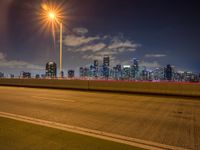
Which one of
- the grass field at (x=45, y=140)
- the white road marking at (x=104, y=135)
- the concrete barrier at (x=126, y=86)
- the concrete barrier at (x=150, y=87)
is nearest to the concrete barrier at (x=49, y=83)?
the concrete barrier at (x=126, y=86)

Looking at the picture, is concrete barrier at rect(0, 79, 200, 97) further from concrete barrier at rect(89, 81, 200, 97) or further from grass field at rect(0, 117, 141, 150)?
grass field at rect(0, 117, 141, 150)

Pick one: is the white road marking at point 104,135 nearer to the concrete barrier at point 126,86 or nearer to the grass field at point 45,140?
the grass field at point 45,140

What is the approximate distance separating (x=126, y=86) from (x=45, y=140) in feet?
43.8

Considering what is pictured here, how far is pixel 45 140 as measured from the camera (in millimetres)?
5164

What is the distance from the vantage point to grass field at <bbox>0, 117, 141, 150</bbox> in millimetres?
4723

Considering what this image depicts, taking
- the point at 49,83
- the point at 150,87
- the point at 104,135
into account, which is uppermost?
the point at 49,83

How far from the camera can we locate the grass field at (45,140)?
4.72 m

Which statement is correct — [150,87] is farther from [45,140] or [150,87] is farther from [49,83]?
[45,140]

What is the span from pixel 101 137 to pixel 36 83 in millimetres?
21212

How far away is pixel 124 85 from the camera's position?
18094 millimetres

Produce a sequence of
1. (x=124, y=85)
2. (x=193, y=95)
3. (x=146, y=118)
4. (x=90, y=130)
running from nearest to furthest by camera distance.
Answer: (x=90, y=130), (x=146, y=118), (x=193, y=95), (x=124, y=85)

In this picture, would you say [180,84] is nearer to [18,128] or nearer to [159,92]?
[159,92]

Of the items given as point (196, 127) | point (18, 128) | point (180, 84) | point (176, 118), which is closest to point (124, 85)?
point (180, 84)

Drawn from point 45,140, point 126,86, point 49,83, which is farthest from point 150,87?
point 45,140
